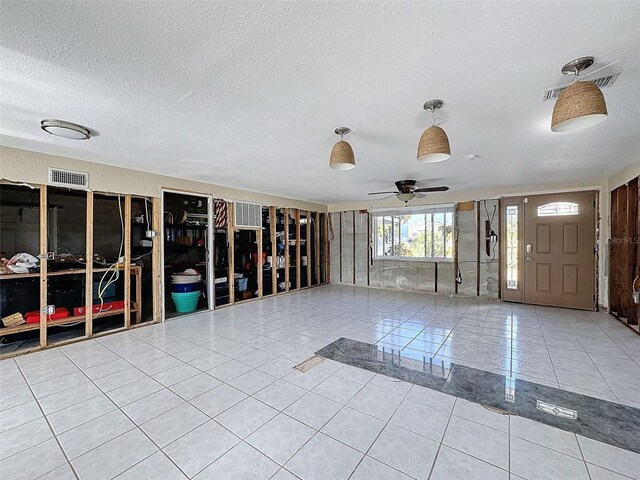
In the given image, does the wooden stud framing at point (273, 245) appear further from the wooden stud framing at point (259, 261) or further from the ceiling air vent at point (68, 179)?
the ceiling air vent at point (68, 179)

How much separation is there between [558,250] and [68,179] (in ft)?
27.4

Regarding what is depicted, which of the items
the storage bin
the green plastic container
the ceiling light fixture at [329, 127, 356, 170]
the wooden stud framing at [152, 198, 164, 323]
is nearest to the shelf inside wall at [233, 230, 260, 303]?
the storage bin

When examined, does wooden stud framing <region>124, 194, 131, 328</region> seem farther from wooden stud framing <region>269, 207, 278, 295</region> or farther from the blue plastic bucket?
wooden stud framing <region>269, 207, 278, 295</region>

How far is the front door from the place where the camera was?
207 inches

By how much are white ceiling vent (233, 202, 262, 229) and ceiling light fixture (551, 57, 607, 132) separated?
17.4 ft

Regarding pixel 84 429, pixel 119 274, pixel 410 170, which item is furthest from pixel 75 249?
pixel 410 170

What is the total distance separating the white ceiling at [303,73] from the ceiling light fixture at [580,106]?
240 millimetres

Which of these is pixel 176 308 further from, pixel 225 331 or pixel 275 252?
pixel 275 252

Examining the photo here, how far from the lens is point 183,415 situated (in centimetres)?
215

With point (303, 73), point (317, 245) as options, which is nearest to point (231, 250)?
point (317, 245)

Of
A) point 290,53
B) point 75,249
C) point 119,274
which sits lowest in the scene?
point 119,274

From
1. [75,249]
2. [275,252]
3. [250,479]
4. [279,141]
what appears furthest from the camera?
[275,252]

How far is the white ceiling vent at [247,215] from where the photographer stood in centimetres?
590

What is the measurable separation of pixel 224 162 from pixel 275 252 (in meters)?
3.11
